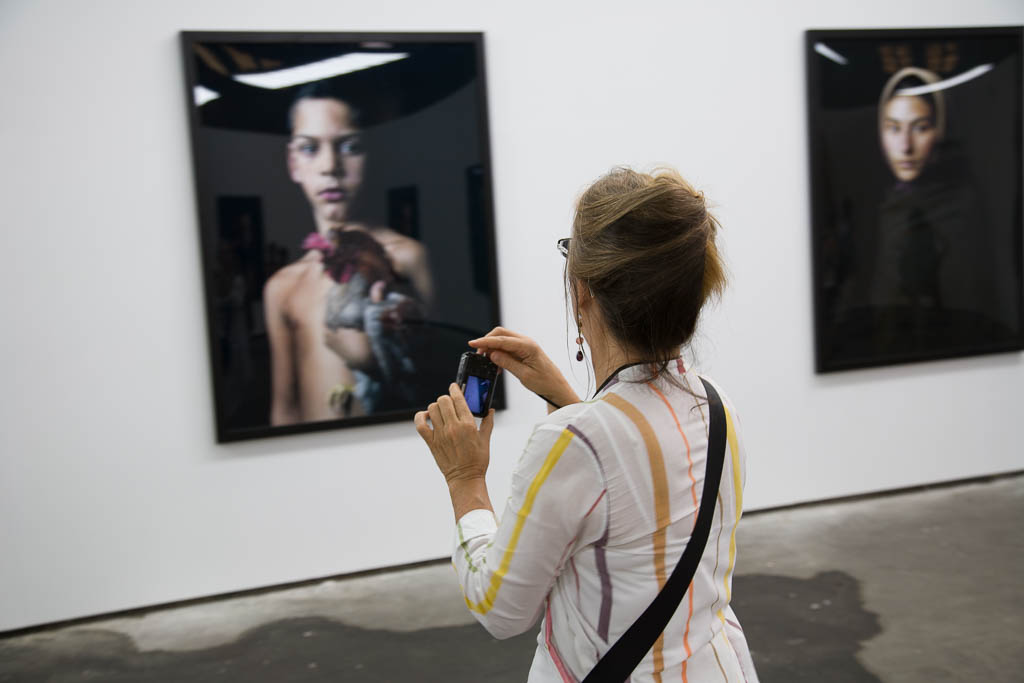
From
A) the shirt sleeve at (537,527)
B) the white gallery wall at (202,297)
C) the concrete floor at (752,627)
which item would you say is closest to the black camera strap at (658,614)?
the shirt sleeve at (537,527)

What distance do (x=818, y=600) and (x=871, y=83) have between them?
8.62 ft

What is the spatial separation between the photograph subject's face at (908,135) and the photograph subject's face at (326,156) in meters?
2.73

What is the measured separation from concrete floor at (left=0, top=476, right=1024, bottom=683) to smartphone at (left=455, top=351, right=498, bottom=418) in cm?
179

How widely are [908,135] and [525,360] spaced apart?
12.2ft

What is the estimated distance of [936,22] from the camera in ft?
15.0

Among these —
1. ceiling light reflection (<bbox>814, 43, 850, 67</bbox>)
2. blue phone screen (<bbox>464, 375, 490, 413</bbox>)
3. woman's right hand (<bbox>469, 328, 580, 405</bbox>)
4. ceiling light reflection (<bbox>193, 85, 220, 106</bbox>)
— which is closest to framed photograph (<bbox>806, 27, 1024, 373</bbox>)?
ceiling light reflection (<bbox>814, 43, 850, 67</bbox>)

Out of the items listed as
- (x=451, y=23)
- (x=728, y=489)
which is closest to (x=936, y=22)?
(x=451, y=23)

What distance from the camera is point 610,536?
1182mm

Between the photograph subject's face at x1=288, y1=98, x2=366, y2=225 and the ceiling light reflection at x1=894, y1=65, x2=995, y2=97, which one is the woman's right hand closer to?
the photograph subject's face at x1=288, y1=98, x2=366, y2=225

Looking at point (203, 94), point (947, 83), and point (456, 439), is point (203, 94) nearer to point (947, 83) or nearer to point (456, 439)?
point (456, 439)

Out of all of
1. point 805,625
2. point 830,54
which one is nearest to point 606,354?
point 805,625

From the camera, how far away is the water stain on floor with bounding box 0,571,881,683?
119 inches

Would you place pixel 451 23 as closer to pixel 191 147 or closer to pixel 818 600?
pixel 191 147

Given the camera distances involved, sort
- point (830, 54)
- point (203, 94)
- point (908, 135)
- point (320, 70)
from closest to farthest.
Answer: point (203, 94) → point (320, 70) → point (830, 54) → point (908, 135)
